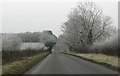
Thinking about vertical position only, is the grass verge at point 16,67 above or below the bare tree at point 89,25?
below

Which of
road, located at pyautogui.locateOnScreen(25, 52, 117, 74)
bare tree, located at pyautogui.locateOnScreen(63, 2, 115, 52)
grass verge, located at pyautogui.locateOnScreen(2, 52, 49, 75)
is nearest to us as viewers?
road, located at pyautogui.locateOnScreen(25, 52, 117, 74)

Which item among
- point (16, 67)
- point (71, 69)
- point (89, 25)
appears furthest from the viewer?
point (89, 25)

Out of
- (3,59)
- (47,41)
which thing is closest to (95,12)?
(3,59)

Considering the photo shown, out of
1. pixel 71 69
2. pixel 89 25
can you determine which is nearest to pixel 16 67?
pixel 71 69

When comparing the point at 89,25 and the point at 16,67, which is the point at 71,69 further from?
the point at 89,25

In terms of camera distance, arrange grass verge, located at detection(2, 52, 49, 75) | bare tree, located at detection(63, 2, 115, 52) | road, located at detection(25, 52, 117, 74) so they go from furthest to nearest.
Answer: bare tree, located at detection(63, 2, 115, 52) → grass verge, located at detection(2, 52, 49, 75) → road, located at detection(25, 52, 117, 74)

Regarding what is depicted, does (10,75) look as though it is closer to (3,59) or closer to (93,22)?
(3,59)

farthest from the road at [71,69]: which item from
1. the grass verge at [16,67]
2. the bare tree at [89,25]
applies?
the bare tree at [89,25]

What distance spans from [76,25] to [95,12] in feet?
22.5

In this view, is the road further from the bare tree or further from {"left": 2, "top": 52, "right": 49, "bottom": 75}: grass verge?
the bare tree

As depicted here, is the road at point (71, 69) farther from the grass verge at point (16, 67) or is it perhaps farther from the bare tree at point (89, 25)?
the bare tree at point (89, 25)

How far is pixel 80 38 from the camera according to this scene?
59.0 m

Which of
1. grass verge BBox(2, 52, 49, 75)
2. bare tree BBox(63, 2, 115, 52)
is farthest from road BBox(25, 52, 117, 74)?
bare tree BBox(63, 2, 115, 52)

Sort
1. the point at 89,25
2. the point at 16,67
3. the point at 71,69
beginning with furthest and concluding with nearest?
1. the point at 89,25
2. the point at 16,67
3. the point at 71,69
